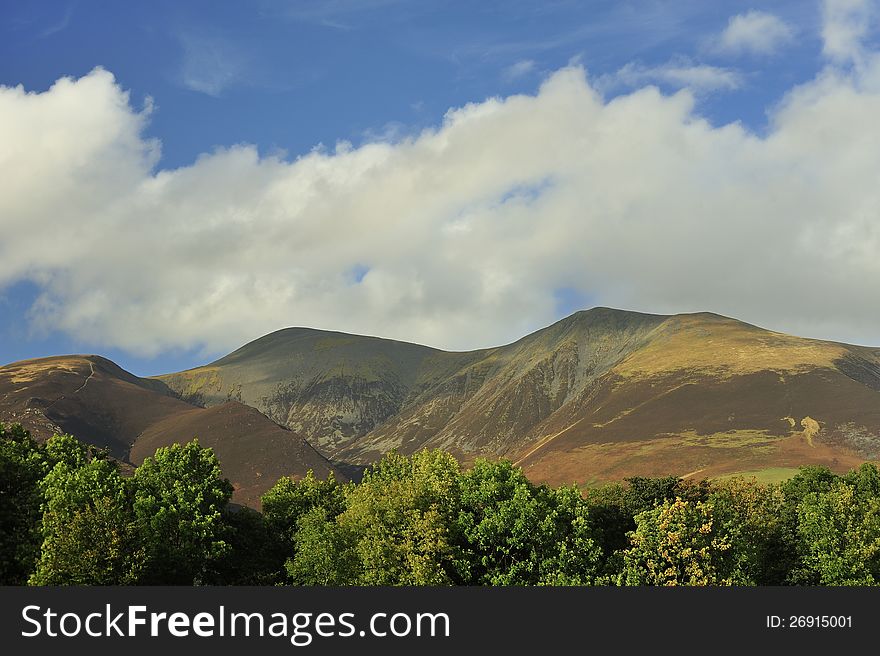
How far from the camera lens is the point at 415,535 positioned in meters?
78.4

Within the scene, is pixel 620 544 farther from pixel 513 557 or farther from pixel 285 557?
pixel 285 557

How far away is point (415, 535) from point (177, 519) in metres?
26.2

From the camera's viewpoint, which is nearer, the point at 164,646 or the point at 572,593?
the point at 164,646

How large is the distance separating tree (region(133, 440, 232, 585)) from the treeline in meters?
0.16

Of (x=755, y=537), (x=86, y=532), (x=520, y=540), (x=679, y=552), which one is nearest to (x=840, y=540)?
(x=755, y=537)

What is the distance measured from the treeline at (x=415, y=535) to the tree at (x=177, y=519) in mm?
158

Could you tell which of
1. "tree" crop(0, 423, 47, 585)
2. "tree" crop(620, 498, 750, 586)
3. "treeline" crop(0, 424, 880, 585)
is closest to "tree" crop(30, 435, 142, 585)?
"treeline" crop(0, 424, 880, 585)

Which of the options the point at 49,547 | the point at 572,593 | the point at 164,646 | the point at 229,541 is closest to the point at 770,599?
the point at 572,593

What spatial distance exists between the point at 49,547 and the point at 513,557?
4313 cm

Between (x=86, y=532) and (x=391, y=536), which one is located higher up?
(x=86, y=532)

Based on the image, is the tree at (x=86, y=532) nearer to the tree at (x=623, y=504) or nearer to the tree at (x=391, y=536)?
the tree at (x=391, y=536)

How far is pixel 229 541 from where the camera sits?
96.1m

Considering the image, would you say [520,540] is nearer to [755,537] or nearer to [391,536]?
[391,536]

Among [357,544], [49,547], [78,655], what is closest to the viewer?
[78,655]
